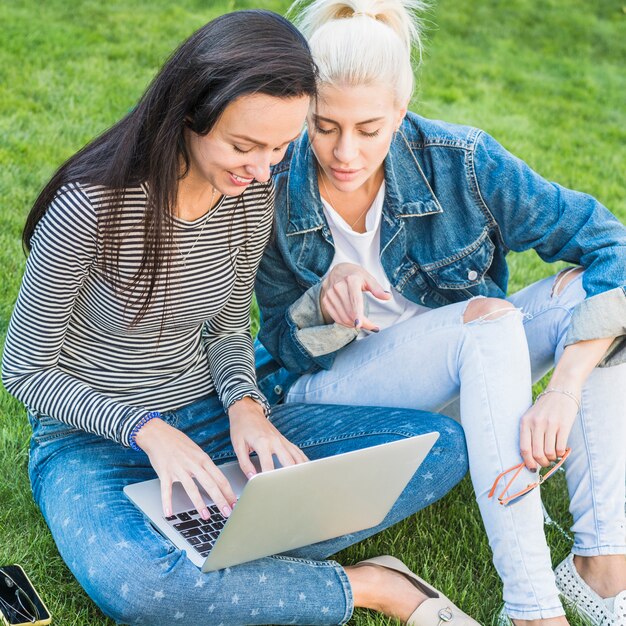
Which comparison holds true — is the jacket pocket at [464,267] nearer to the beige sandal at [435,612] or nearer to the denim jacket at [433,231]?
the denim jacket at [433,231]

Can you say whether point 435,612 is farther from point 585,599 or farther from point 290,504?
point 290,504

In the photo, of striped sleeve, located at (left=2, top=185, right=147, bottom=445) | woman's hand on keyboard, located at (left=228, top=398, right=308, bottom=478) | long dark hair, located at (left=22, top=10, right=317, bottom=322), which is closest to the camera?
long dark hair, located at (left=22, top=10, right=317, bottom=322)

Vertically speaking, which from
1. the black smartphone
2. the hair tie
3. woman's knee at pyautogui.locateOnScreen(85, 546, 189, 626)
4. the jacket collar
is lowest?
the black smartphone

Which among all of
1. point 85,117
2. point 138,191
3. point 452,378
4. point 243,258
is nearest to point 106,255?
point 138,191

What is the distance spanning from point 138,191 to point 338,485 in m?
0.81

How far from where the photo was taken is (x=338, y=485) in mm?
2096

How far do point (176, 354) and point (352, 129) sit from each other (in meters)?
Answer: 0.74

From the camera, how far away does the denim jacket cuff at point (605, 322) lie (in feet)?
7.87

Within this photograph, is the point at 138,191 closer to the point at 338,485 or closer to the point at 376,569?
the point at 338,485

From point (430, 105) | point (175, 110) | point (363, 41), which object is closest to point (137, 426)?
point (175, 110)

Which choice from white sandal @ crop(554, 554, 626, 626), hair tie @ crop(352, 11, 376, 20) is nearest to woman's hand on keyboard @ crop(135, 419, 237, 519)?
white sandal @ crop(554, 554, 626, 626)

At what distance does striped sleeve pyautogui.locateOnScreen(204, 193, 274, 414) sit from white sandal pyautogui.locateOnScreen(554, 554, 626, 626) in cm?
88

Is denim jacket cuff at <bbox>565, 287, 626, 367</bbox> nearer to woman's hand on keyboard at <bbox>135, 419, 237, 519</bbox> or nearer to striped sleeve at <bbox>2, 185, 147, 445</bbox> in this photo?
woman's hand on keyboard at <bbox>135, 419, 237, 519</bbox>

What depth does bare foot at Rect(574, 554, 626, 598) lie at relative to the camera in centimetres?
244
